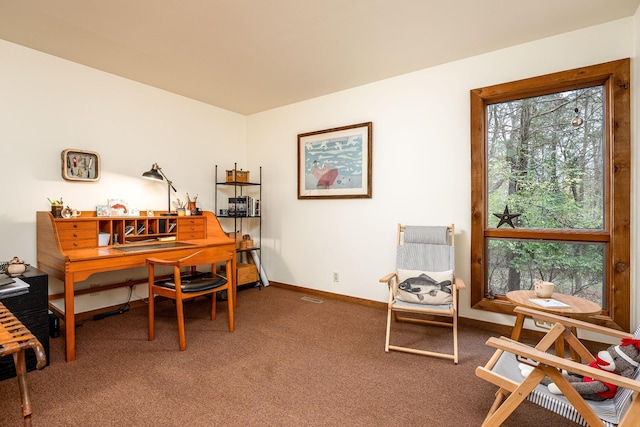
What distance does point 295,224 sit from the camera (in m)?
4.14

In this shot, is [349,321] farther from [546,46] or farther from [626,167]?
[546,46]

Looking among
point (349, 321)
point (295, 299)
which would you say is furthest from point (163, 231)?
point (349, 321)

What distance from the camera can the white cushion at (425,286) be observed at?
2.46 m

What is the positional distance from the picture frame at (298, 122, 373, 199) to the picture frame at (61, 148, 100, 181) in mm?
2147

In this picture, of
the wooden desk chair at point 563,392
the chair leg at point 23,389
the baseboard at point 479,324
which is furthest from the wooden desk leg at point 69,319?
the wooden desk chair at point 563,392

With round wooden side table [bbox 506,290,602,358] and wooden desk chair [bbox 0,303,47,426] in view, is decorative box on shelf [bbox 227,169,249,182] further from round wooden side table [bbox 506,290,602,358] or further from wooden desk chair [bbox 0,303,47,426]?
round wooden side table [bbox 506,290,602,358]

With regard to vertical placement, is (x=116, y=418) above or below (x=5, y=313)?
below

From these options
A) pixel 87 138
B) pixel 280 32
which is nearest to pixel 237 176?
pixel 87 138

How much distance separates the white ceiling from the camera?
214 cm

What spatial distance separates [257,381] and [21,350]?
1.26m

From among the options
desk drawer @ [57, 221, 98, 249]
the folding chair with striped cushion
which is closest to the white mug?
the folding chair with striped cushion

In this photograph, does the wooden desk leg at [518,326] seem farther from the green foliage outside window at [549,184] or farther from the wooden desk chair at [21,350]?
the wooden desk chair at [21,350]

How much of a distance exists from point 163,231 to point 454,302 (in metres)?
2.89

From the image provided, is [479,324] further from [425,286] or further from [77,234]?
[77,234]
